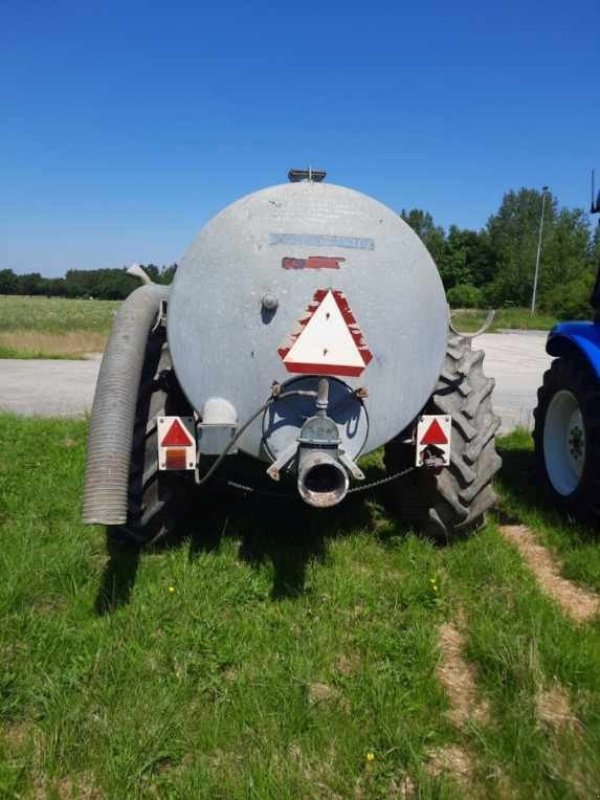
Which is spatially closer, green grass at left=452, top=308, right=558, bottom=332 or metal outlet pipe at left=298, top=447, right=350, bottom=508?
metal outlet pipe at left=298, top=447, right=350, bottom=508

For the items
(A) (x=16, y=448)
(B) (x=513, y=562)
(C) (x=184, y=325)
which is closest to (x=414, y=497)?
(B) (x=513, y=562)

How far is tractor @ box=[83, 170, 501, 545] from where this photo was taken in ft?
10.2

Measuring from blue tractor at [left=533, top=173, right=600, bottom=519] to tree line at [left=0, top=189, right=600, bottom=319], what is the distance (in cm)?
3706

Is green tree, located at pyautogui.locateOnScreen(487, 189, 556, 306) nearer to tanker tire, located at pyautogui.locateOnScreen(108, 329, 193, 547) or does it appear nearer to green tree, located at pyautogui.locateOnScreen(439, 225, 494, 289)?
green tree, located at pyautogui.locateOnScreen(439, 225, 494, 289)

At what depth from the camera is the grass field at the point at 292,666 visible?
233 cm

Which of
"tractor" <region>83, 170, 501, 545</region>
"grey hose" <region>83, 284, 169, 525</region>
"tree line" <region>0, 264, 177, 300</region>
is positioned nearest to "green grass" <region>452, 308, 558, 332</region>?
"tractor" <region>83, 170, 501, 545</region>

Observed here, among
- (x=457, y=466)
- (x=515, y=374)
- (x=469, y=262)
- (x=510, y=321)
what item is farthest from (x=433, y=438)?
(x=469, y=262)

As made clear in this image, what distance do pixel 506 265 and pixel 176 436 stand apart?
60.9 metres

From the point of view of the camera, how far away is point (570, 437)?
5.13 m

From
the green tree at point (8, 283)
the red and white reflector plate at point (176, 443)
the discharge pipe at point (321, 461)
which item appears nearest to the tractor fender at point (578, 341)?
the discharge pipe at point (321, 461)

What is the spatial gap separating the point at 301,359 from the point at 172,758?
164 centimetres

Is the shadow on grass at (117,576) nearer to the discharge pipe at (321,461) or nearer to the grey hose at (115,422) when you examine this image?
the grey hose at (115,422)

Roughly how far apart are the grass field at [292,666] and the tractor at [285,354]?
0.57 meters

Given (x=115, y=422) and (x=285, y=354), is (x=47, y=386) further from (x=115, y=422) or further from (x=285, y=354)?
(x=285, y=354)
